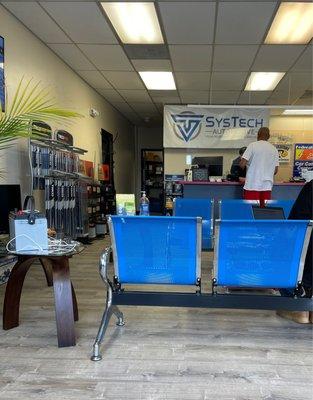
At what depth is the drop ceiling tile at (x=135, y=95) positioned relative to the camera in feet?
23.0

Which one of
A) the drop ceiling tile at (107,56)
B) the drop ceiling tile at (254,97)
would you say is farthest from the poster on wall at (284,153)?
the drop ceiling tile at (107,56)

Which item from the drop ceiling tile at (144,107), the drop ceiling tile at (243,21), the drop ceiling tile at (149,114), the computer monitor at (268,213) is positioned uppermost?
the drop ceiling tile at (149,114)

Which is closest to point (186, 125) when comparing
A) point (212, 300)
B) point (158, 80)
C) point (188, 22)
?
point (158, 80)

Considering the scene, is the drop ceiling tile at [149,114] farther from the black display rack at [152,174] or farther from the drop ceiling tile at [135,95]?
the black display rack at [152,174]

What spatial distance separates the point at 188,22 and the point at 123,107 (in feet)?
15.5

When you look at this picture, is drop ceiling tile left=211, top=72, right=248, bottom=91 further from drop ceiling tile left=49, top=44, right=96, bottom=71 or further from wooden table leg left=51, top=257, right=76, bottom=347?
wooden table leg left=51, top=257, right=76, bottom=347

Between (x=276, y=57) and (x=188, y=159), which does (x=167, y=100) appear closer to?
(x=188, y=159)

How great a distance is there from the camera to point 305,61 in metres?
5.23

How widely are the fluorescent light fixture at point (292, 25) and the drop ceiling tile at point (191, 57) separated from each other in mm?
891

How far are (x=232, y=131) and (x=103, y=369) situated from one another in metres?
6.38

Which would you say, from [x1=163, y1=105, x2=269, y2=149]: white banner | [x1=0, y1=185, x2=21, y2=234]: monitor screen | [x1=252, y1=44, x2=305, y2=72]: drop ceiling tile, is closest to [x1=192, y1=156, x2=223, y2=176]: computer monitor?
[x1=163, y1=105, x2=269, y2=149]: white banner

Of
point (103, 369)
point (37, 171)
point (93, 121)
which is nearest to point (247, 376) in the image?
point (103, 369)

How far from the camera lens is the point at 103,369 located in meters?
1.86

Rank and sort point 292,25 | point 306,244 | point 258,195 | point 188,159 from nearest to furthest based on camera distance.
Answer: point 306,244 < point 292,25 < point 258,195 < point 188,159
